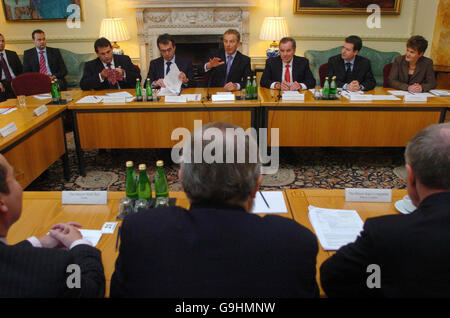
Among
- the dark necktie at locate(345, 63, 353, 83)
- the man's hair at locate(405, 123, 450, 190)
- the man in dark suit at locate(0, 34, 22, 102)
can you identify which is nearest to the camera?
the man's hair at locate(405, 123, 450, 190)

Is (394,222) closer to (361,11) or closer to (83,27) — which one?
(361,11)

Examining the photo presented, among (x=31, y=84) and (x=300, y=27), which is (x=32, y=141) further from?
(x=300, y=27)

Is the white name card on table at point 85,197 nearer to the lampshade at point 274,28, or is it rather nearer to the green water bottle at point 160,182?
the green water bottle at point 160,182

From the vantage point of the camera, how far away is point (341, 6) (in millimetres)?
6023

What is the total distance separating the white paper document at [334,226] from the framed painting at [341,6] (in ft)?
16.8

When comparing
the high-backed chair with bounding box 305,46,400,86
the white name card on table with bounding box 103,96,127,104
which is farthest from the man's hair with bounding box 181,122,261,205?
the high-backed chair with bounding box 305,46,400,86

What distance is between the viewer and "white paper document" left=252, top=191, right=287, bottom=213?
1673mm

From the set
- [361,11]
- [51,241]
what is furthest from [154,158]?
[361,11]

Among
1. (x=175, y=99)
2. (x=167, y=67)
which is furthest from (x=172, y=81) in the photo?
(x=167, y=67)

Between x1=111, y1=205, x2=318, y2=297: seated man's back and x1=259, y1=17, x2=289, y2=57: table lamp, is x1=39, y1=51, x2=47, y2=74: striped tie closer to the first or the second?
x1=259, y1=17, x2=289, y2=57: table lamp

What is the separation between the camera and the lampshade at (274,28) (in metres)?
5.73

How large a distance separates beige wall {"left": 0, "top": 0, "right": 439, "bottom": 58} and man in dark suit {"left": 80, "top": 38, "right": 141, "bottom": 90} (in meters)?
2.14

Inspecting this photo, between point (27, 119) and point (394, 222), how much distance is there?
2989 mm

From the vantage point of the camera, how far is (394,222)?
3.45 feet
